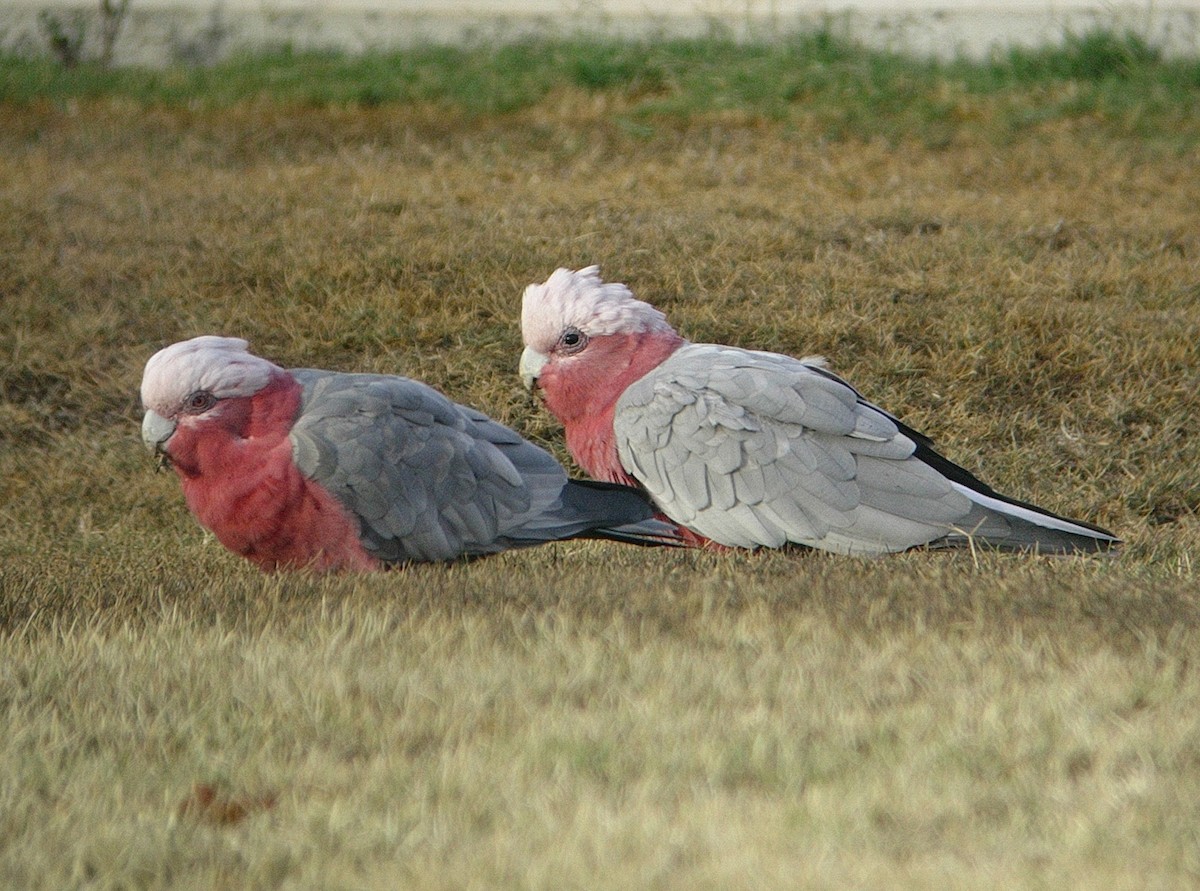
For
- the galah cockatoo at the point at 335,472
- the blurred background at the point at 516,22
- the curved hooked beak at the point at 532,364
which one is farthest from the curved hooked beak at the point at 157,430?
the blurred background at the point at 516,22

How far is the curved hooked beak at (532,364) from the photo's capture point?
3.75m

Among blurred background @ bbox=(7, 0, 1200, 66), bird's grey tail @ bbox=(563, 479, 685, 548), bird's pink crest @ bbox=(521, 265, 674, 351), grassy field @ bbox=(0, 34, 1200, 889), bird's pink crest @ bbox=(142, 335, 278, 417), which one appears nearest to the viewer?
grassy field @ bbox=(0, 34, 1200, 889)

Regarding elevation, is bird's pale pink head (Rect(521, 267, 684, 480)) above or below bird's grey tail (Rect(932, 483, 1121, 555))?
above

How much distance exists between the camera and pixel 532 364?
3758 millimetres

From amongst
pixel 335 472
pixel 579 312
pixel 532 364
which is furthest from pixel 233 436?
pixel 579 312

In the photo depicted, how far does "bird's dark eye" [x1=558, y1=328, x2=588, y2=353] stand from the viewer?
3705mm

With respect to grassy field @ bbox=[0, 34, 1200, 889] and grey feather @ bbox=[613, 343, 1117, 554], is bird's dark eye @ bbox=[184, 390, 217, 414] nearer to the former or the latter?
grassy field @ bbox=[0, 34, 1200, 889]

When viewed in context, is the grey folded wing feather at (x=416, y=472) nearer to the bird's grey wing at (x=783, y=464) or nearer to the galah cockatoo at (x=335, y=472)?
the galah cockatoo at (x=335, y=472)

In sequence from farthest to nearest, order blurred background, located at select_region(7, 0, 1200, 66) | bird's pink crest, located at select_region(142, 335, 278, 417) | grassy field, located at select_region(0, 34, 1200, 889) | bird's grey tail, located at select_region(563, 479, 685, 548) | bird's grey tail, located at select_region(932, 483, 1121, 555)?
blurred background, located at select_region(7, 0, 1200, 66), bird's grey tail, located at select_region(563, 479, 685, 548), bird's grey tail, located at select_region(932, 483, 1121, 555), bird's pink crest, located at select_region(142, 335, 278, 417), grassy field, located at select_region(0, 34, 1200, 889)

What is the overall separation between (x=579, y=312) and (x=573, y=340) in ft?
0.26

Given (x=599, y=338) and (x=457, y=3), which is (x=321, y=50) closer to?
(x=457, y=3)

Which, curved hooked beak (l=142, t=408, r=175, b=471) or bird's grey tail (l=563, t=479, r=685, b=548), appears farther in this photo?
bird's grey tail (l=563, t=479, r=685, b=548)

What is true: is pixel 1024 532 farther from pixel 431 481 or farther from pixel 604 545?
pixel 431 481

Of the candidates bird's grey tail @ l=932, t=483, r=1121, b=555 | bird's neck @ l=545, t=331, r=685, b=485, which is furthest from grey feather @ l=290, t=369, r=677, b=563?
bird's grey tail @ l=932, t=483, r=1121, b=555
